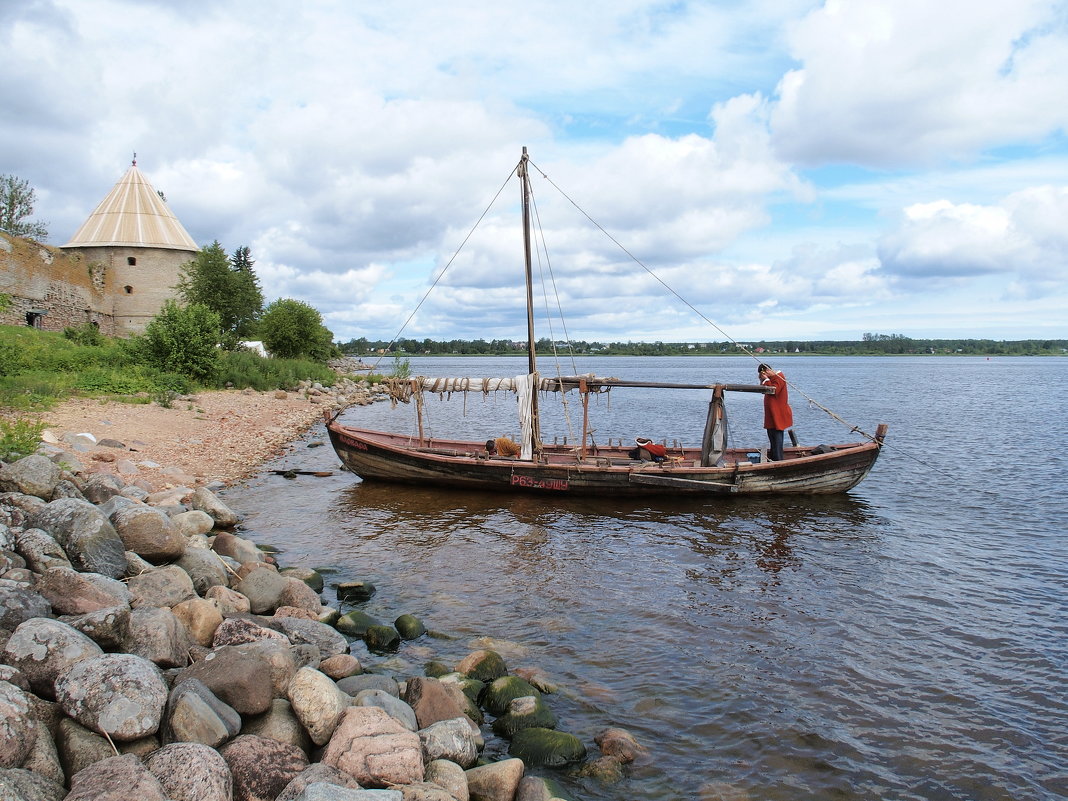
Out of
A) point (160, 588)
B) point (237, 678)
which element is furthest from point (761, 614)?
point (160, 588)

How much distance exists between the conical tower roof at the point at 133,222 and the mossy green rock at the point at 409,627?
143 ft

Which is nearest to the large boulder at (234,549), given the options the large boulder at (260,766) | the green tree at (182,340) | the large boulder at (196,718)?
the large boulder at (196,718)

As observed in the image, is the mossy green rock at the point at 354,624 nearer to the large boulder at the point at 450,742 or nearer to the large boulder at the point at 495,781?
the large boulder at the point at 450,742

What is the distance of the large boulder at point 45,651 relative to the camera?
559 centimetres

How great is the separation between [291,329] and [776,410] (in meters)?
45.2

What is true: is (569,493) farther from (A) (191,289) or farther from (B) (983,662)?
(A) (191,289)

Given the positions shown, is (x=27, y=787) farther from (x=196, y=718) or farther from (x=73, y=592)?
(x=73, y=592)

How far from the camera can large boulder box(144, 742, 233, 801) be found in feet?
16.4

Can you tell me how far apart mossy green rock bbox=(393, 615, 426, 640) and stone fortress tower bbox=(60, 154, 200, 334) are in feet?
133

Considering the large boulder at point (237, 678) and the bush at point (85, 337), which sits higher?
the bush at point (85, 337)

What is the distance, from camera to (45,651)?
572 cm

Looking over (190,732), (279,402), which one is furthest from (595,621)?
(279,402)

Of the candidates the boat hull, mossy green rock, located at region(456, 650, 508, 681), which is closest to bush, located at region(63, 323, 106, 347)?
the boat hull

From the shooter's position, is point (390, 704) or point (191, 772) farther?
point (390, 704)
